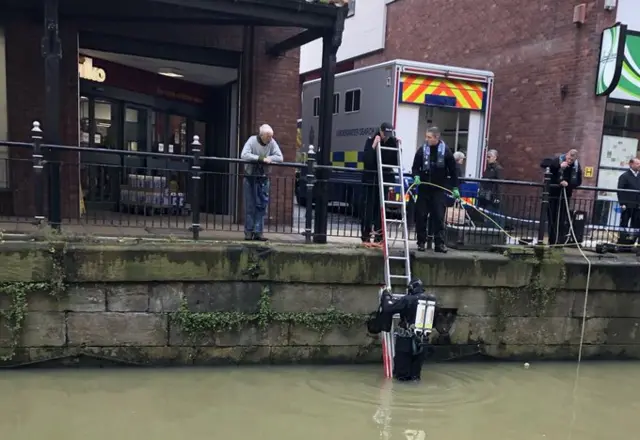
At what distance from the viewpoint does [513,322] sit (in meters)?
7.59

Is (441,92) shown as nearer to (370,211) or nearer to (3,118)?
(370,211)

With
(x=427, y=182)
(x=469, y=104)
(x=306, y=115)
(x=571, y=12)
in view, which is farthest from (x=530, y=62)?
(x=427, y=182)

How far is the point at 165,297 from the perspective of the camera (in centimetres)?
655

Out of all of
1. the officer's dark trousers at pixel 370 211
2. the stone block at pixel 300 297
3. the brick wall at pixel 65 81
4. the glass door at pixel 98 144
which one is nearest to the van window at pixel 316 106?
the brick wall at pixel 65 81

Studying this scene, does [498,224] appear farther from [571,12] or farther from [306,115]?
[306,115]

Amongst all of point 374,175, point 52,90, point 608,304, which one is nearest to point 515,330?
point 608,304

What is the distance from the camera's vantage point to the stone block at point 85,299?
630 centimetres

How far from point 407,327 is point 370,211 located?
200 cm

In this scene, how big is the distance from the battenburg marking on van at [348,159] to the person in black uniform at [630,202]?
5009mm

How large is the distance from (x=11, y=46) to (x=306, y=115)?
7.84 meters

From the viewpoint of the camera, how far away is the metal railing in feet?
24.4

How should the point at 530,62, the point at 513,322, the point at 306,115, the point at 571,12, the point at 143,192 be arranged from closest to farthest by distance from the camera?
1. the point at 513,322
2. the point at 143,192
3. the point at 571,12
4. the point at 530,62
5. the point at 306,115

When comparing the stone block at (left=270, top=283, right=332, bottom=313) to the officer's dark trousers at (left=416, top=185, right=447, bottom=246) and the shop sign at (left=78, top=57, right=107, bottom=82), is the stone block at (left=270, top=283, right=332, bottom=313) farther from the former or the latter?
the shop sign at (left=78, top=57, right=107, bottom=82)

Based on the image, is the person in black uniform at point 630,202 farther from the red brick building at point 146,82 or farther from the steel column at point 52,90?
the steel column at point 52,90
